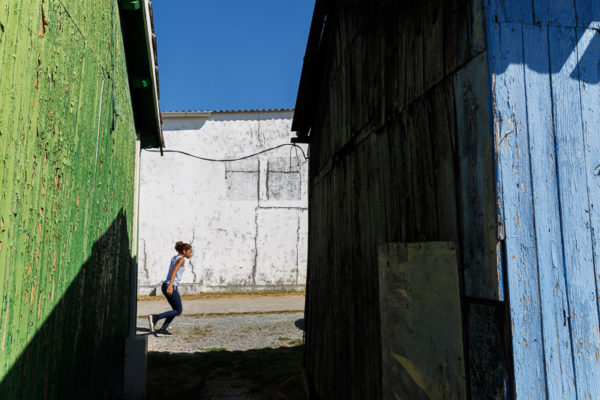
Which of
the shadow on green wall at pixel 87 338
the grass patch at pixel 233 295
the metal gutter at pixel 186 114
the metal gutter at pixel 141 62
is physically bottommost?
A: the grass patch at pixel 233 295

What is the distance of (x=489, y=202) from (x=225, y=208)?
14229mm

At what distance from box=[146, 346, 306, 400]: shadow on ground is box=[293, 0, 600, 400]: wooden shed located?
10.1ft

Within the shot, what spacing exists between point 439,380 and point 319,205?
3375 mm

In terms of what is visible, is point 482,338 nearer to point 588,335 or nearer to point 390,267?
point 588,335

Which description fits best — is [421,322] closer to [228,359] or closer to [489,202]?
[489,202]

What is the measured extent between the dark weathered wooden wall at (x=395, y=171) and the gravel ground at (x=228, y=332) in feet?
10.5

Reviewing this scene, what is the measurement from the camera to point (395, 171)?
115 inches

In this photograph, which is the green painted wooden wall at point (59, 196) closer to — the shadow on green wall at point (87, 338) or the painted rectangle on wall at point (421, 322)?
the shadow on green wall at point (87, 338)

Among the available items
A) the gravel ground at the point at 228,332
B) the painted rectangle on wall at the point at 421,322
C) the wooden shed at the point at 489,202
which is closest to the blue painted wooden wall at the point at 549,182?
the wooden shed at the point at 489,202

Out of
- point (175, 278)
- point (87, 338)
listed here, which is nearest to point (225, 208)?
point (175, 278)

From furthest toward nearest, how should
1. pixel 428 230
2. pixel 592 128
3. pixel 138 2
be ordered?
pixel 138 2 → pixel 428 230 → pixel 592 128

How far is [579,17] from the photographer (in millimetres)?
2098

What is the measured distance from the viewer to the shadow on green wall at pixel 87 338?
8.17 ft

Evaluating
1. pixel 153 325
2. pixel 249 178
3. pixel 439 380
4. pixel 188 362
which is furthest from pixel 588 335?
pixel 249 178
